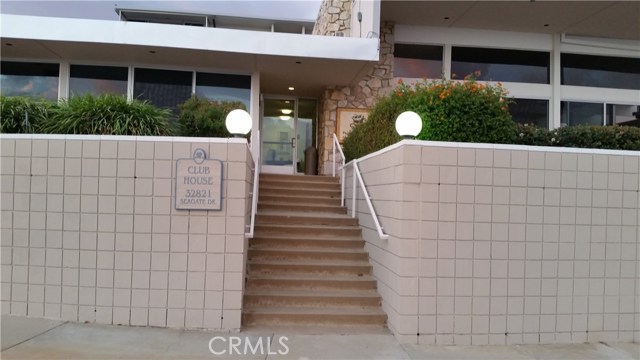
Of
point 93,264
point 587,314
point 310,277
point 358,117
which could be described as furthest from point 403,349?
point 358,117

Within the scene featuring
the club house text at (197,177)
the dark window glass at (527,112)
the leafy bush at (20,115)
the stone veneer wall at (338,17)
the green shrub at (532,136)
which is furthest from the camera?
the stone veneer wall at (338,17)

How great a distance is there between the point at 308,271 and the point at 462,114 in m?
2.89

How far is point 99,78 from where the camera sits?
10.7m

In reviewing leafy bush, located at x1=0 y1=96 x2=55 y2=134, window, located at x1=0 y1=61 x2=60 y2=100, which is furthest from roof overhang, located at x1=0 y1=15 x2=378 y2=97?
leafy bush, located at x1=0 y1=96 x2=55 y2=134

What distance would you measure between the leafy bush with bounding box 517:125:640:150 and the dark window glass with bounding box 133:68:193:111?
23.8 ft

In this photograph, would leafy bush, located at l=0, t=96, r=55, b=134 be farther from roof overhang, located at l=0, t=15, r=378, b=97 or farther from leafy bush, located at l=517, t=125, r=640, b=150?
leafy bush, located at l=517, t=125, r=640, b=150

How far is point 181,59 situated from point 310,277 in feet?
20.7

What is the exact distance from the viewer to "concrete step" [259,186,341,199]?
850cm

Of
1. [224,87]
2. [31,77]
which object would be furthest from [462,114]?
[31,77]

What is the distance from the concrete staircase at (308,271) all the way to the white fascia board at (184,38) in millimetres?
3288

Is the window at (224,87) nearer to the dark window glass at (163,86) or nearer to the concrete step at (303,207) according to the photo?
the dark window glass at (163,86)

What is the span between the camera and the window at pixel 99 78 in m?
10.7

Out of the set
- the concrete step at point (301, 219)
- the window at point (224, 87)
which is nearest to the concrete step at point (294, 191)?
the concrete step at point (301, 219)

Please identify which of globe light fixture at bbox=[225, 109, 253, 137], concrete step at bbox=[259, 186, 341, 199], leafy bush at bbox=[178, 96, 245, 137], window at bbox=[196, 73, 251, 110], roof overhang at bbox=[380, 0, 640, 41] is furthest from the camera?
window at bbox=[196, 73, 251, 110]
